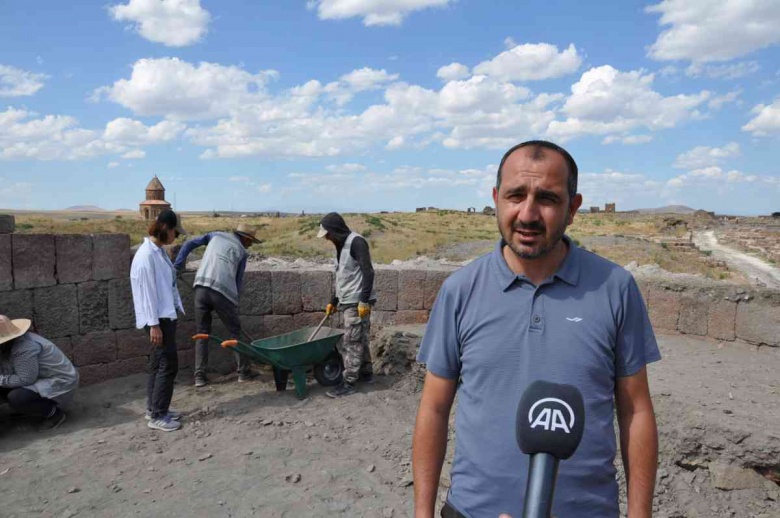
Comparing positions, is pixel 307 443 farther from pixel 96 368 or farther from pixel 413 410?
pixel 96 368

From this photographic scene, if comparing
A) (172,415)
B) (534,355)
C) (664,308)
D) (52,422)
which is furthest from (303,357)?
(534,355)

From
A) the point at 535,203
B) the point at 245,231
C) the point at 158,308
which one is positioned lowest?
the point at 158,308

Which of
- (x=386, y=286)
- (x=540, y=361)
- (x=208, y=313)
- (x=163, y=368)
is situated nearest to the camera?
(x=540, y=361)

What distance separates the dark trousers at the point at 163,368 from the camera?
5.51m

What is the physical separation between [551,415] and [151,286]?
4881 mm

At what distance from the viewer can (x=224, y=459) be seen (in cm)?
501

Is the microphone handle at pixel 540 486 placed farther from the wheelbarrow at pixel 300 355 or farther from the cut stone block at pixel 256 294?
the cut stone block at pixel 256 294

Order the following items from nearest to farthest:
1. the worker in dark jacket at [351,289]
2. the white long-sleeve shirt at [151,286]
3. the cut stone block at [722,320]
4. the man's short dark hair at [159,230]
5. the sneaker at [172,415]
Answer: the white long-sleeve shirt at [151,286]
the man's short dark hair at [159,230]
the sneaker at [172,415]
the worker in dark jacket at [351,289]
the cut stone block at [722,320]

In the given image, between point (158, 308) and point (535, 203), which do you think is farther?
point (158, 308)

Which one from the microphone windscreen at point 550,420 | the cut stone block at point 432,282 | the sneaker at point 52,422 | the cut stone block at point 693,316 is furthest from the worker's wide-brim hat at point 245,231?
the microphone windscreen at point 550,420

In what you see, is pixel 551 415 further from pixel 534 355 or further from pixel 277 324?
pixel 277 324

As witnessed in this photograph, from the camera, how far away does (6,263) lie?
242 inches

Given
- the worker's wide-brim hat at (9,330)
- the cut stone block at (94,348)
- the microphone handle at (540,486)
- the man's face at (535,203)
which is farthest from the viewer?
the cut stone block at (94,348)

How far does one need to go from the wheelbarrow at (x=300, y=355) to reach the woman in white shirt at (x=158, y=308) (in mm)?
437
